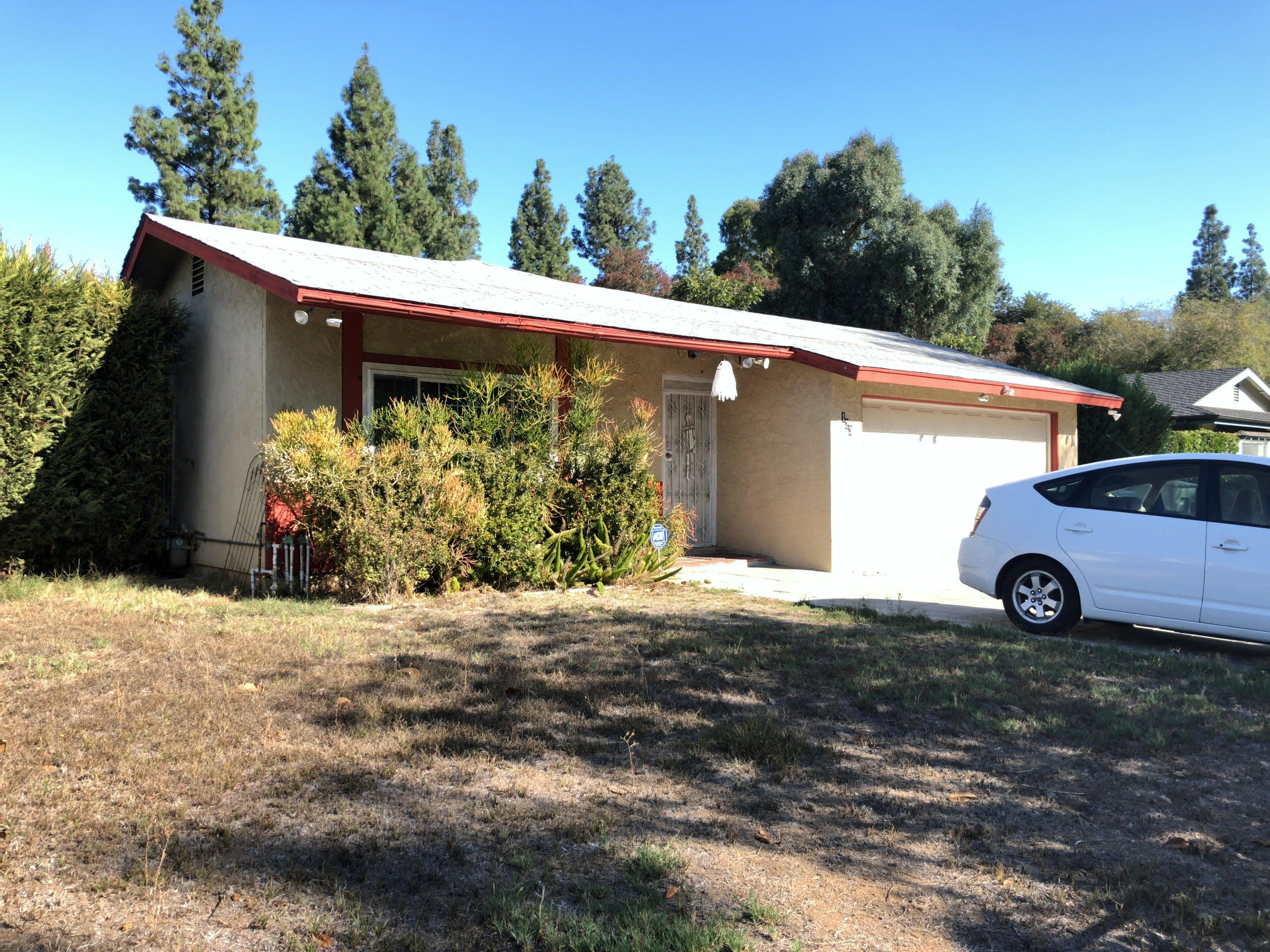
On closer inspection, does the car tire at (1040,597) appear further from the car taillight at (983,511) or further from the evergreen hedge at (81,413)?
the evergreen hedge at (81,413)

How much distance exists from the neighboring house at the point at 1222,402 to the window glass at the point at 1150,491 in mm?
23415

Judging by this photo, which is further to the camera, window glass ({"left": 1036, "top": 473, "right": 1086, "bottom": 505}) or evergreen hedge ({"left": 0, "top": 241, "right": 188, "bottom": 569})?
evergreen hedge ({"left": 0, "top": 241, "right": 188, "bottom": 569})

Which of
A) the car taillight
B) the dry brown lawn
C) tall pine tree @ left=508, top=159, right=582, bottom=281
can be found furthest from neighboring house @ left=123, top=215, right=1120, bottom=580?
tall pine tree @ left=508, top=159, right=582, bottom=281

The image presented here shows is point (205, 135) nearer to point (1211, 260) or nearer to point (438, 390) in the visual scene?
point (438, 390)

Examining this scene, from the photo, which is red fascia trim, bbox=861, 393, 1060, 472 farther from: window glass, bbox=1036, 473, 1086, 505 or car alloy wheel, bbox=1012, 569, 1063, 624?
car alloy wheel, bbox=1012, 569, 1063, 624

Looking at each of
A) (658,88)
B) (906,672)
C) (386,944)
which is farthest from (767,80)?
(386,944)

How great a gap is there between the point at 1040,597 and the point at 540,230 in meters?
37.8

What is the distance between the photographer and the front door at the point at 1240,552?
249 inches

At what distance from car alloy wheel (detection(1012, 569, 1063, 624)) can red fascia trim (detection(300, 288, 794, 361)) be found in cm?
485

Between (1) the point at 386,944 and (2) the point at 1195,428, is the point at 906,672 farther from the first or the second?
(2) the point at 1195,428

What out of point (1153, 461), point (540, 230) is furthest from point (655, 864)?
point (540, 230)

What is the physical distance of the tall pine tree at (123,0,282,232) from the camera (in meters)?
25.9

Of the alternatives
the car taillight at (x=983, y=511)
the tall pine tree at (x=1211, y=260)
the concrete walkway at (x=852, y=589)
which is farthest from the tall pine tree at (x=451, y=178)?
the tall pine tree at (x=1211, y=260)

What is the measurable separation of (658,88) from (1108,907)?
26213 mm
